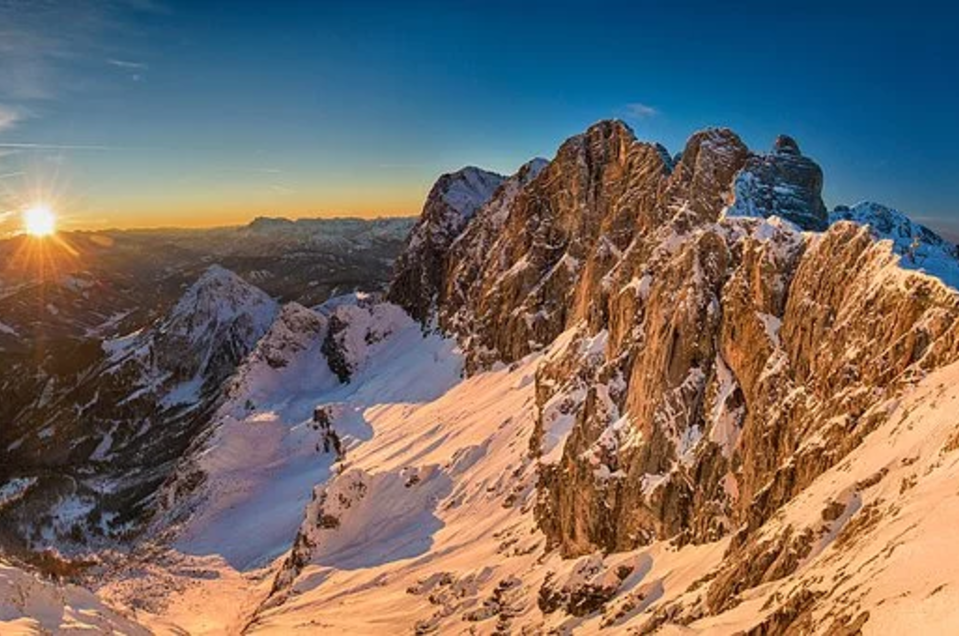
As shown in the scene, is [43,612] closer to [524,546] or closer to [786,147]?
[524,546]

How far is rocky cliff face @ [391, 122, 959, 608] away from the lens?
57.5 metres

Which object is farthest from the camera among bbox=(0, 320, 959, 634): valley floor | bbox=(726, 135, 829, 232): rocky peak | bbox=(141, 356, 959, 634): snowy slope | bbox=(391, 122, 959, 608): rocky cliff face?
bbox=(726, 135, 829, 232): rocky peak

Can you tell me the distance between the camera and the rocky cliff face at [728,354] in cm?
5753

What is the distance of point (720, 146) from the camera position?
392 feet

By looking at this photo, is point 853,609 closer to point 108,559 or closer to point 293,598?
point 293,598

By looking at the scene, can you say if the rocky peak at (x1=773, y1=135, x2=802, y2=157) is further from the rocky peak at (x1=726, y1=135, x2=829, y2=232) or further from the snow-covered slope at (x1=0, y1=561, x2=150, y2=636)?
the snow-covered slope at (x1=0, y1=561, x2=150, y2=636)

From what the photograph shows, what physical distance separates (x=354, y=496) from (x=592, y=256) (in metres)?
74.2

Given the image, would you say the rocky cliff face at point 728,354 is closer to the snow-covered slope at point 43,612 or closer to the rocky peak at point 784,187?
the rocky peak at point 784,187

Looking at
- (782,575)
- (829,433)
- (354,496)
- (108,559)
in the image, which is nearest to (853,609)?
(782,575)

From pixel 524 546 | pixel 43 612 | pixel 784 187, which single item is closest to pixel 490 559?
pixel 524 546

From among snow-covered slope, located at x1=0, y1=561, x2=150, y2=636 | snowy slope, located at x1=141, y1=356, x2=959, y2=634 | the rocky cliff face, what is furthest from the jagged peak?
snow-covered slope, located at x1=0, y1=561, x2=150, y2=636

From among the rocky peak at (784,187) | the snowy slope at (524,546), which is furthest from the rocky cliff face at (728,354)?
the snowy slope at (524,546)

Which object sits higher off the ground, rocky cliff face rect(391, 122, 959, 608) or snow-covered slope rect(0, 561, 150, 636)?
rocky cliff face rect(391, 122, 959, 608)

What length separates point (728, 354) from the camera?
8275 cm
